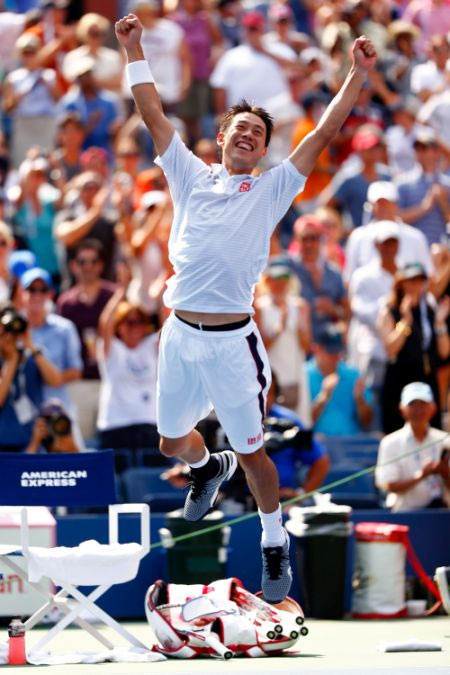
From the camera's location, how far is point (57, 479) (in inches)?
393

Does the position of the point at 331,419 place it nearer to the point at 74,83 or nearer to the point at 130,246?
the point at 130,246

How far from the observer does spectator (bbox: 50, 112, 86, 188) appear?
1692 cm

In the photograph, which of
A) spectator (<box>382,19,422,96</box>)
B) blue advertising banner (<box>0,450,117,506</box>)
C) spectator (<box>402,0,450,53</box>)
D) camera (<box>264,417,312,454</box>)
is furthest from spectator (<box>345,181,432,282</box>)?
blue advertising banner (<box>0,450,117,506</box>)

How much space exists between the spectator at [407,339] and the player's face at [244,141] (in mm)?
5300

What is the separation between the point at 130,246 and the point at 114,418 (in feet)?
7.62

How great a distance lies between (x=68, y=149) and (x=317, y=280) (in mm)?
3244

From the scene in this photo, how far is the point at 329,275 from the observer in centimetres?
1548

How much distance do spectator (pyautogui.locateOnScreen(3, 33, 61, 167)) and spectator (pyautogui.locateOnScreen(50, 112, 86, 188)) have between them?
0.57 metres

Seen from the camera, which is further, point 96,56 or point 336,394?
point 96,56

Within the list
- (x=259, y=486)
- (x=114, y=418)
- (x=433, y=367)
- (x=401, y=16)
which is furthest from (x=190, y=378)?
(x=401, y=16)

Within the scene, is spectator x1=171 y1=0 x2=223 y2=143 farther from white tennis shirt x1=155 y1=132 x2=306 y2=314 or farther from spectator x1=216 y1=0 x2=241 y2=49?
white tennis shirt x1=155 y1=132 x2=306 y2=314

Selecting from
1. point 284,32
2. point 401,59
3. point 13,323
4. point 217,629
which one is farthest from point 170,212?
point 217,629

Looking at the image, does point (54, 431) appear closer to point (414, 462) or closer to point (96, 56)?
point (414, 462)

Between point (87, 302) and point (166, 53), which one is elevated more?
point (166, 53)
